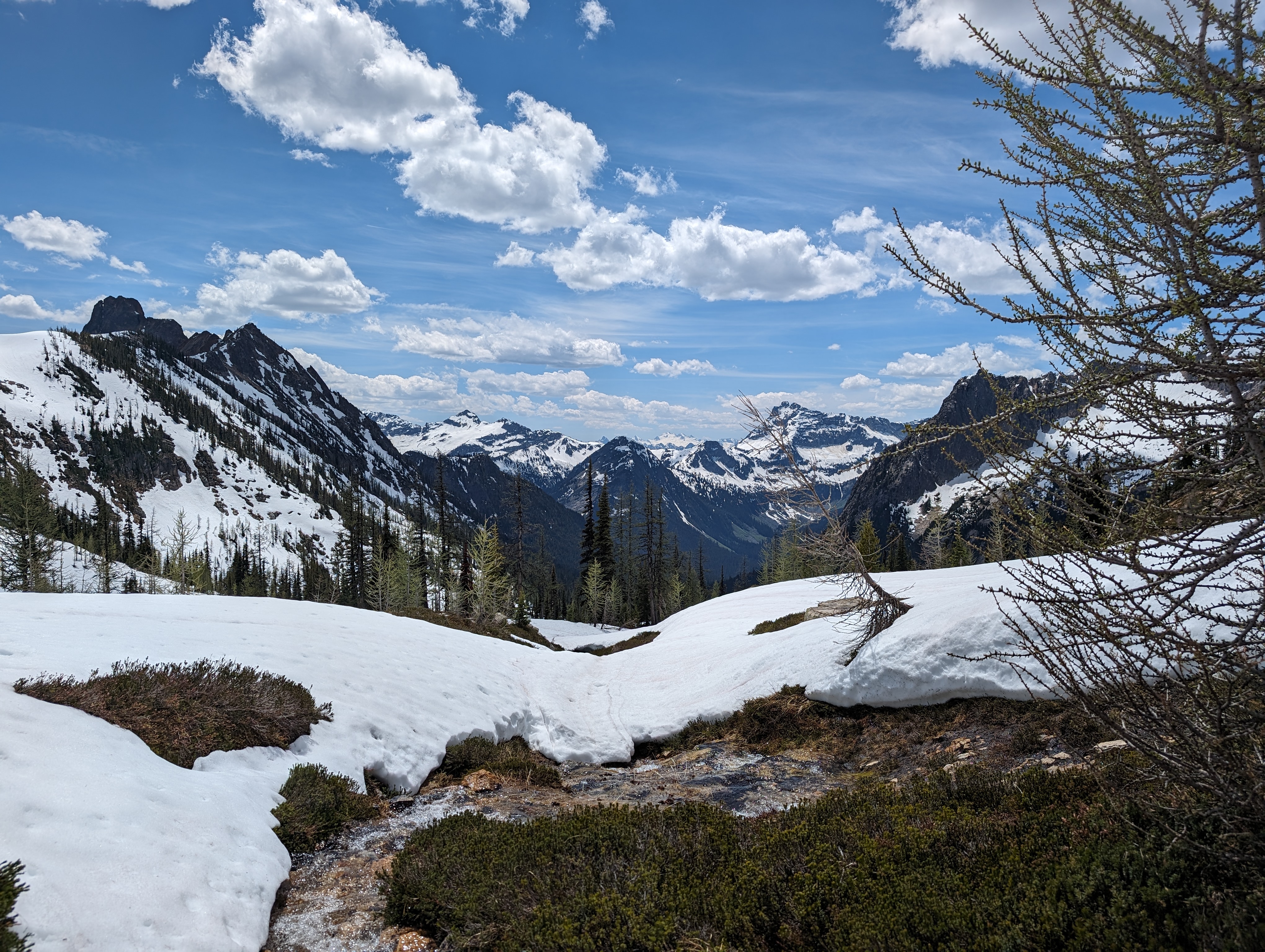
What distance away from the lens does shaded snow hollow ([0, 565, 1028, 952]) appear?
454cm

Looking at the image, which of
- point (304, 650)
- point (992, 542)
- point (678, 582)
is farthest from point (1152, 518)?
point (678, 582)

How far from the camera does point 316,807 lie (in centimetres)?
718

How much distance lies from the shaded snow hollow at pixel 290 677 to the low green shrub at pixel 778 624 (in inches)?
49.2

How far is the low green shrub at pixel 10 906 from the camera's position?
11.5ft

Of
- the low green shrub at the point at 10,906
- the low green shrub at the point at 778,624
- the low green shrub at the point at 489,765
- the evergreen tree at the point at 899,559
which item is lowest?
the evergreen tree at the point at 899,559

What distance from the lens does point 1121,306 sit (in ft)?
11.5

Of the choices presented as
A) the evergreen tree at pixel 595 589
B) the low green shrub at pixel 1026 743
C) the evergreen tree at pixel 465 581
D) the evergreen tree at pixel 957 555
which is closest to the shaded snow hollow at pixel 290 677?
the low green shrub at pixel 1026 743

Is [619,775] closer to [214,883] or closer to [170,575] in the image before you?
[214,883]

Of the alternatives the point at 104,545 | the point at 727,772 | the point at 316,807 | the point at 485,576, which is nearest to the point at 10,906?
the point at 316,807

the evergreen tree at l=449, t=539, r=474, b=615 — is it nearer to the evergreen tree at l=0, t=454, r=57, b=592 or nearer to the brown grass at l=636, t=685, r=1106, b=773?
the evergreen tree at l=0, t=454, r=57, b=592

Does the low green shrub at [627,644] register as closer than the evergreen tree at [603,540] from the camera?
Yes

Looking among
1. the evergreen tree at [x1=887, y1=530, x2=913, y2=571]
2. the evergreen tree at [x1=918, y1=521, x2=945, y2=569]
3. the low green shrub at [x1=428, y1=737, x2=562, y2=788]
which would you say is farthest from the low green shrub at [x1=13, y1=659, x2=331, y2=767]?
the evergreen tree at [x1=887, y1=530, x2=913, y2=571]

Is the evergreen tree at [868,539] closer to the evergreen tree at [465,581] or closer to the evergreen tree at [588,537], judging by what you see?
the evergreen tree at [588,537]

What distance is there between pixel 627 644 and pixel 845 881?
102 ft
